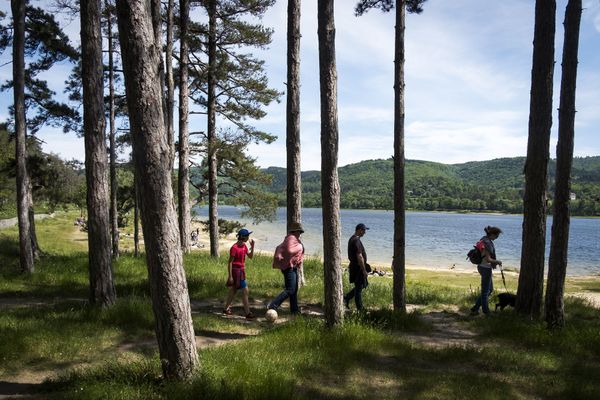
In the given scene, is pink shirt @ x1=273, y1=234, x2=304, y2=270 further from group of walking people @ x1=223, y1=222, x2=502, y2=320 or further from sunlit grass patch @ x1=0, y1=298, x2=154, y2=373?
sunlit grass patch @ x1=0, y1=298, x2=154, y2=373

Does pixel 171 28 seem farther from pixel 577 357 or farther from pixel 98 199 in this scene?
pixel 577 357

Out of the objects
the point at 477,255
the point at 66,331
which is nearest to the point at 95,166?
the point at 66,331

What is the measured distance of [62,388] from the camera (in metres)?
4.82

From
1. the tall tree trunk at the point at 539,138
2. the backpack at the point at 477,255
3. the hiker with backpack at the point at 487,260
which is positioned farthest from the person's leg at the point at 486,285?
the tall tree trunk at the point at 539,138

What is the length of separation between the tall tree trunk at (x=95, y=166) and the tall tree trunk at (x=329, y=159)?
435cm

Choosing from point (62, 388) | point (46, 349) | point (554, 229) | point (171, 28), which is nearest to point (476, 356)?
point (554, 229)

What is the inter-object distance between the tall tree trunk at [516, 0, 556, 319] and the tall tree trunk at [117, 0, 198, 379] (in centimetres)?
704

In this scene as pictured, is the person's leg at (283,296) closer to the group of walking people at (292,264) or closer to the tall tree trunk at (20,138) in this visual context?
the group of walking people at (292,264)

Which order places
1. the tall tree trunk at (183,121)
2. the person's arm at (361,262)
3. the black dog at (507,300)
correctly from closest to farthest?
the person's arm at (361,262)
the black dog at (507,300)
the tall tree trunk at (183,121)

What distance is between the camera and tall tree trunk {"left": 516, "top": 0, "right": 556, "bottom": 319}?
8.38m

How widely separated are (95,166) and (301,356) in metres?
5.37

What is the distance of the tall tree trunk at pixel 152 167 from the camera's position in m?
4.30

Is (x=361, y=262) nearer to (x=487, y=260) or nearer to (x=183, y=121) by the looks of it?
(x=487, y=260)

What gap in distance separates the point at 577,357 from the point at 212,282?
808cm
